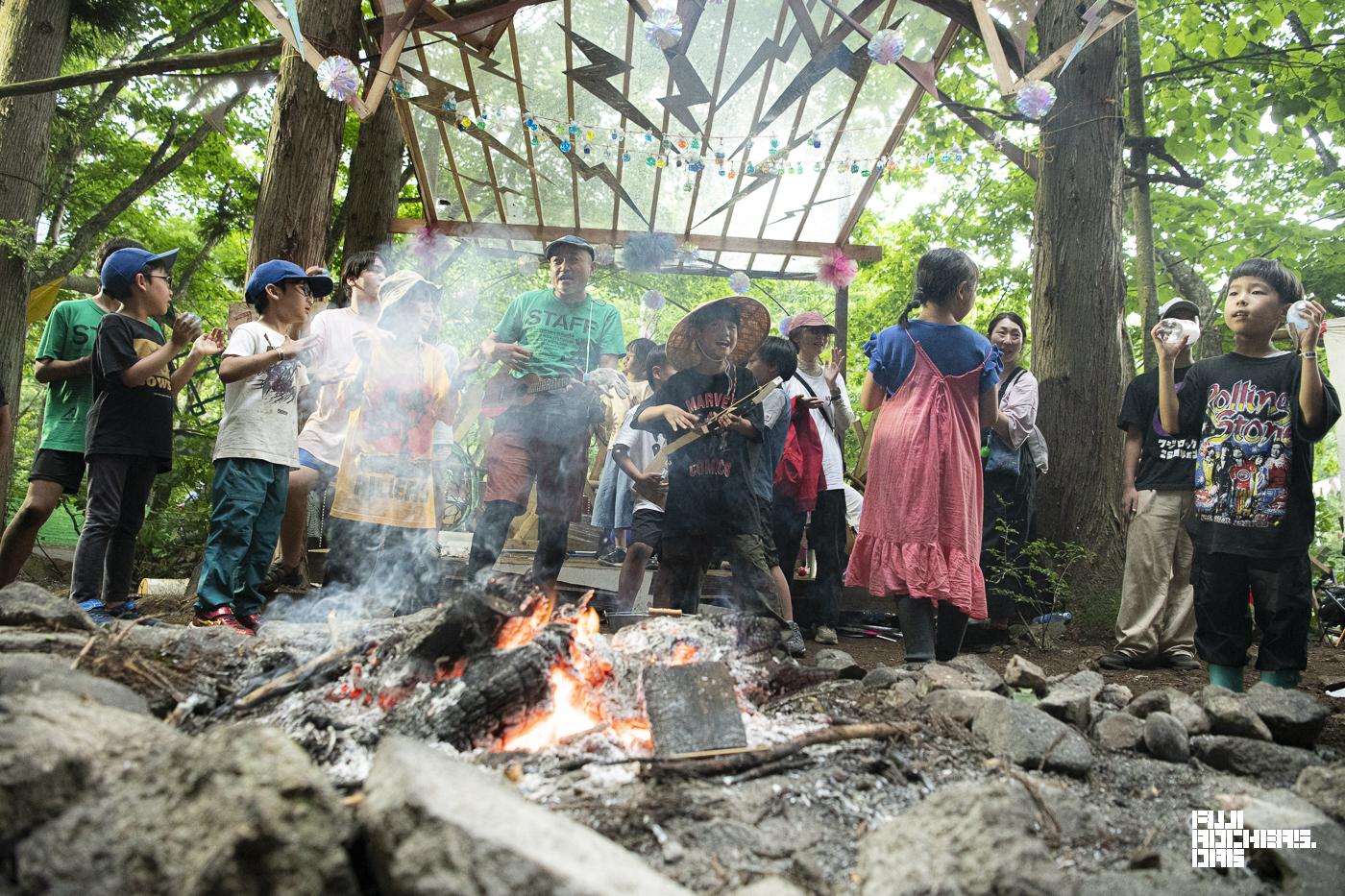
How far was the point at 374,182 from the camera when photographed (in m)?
9.12

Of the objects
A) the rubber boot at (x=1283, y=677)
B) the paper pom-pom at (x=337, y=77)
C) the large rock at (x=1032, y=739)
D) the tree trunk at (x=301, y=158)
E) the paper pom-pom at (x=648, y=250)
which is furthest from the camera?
the paper pom-pom at (x=648, y=250)

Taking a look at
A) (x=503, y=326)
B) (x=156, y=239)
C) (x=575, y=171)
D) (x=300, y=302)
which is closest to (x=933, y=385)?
(x=503, y=326)

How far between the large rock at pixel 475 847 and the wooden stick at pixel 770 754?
75 cm

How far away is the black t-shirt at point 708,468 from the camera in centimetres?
518

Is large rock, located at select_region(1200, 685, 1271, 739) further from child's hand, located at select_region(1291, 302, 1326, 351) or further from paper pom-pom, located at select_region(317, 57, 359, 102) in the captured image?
paper pom-pom, located at select_region(317, 57, 359, 102)

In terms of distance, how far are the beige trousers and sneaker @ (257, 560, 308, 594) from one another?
19.4ft

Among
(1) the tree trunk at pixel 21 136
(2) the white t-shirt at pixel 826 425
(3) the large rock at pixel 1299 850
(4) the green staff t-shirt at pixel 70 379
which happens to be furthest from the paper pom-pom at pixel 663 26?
(1) the tree trunk at pixel 21 136

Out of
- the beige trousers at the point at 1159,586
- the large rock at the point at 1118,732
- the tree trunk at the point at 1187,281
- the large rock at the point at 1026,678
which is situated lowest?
the large rock at the point at 1118,732

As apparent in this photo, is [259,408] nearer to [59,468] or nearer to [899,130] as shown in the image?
[59,468]

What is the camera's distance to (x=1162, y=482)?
18.4ft

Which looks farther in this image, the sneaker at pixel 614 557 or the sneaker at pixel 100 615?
the sneaker at pixel 614 557

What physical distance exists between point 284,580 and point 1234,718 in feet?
19.4

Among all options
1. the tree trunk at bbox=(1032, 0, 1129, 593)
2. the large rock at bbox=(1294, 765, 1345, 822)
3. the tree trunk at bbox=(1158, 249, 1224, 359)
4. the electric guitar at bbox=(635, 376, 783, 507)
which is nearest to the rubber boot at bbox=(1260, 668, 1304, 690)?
the large rock at bbox=(1294, 765, 1345, 822)

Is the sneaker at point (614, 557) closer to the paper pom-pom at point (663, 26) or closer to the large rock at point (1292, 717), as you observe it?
the paper pom-pom at point (663, 26)
